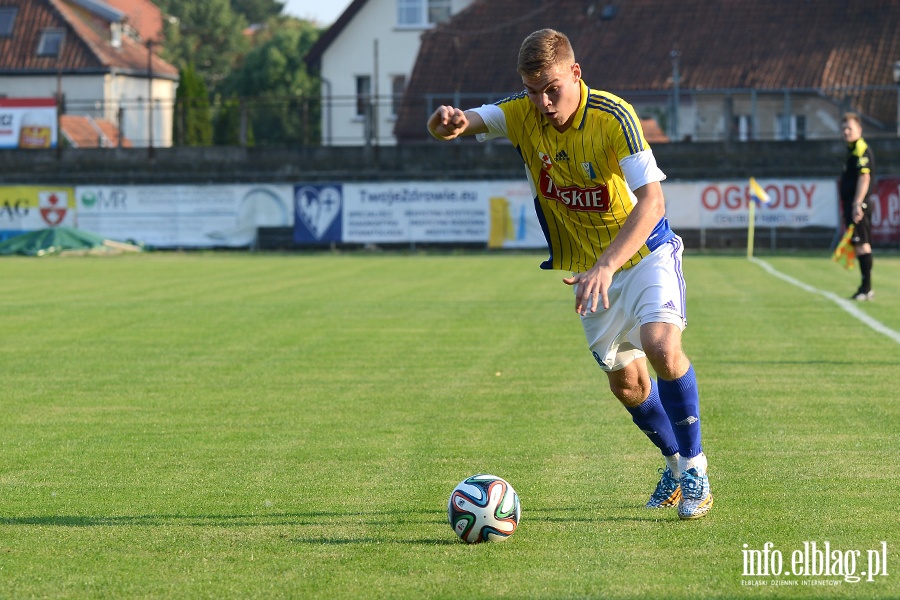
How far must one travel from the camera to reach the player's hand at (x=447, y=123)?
5516 millimetres

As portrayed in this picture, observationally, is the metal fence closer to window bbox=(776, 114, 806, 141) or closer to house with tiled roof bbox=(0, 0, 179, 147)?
window bbox=(776, 114, 806, 141)

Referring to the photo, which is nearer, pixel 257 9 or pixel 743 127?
→ pixel 743 127

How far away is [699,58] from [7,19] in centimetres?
3702

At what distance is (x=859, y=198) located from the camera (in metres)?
16.0

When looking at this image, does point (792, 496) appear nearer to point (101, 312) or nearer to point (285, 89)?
point (101, 312)

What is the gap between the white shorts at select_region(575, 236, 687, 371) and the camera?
557cm

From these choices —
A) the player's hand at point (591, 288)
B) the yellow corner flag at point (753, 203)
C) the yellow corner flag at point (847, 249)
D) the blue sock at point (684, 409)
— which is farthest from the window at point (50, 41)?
the player's hand at point (591, 288)

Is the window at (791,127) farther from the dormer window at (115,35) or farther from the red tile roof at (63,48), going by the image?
the dormer window at (115,35)

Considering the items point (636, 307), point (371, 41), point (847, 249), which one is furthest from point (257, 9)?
point (636, 307)

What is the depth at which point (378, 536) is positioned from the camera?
5199 mm

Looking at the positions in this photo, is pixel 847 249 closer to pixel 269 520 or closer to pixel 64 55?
pixel 269 520

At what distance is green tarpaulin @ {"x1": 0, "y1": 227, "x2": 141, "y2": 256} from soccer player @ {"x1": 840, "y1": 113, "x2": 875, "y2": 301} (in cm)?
2323

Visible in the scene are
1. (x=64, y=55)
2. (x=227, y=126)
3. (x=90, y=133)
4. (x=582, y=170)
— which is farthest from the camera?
(x=64, y=55)

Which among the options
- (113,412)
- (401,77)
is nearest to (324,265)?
(113,412)
